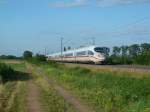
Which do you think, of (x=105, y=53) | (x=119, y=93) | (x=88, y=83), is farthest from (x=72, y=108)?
(x=105, y=53)

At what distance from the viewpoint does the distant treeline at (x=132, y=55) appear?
7481 cm

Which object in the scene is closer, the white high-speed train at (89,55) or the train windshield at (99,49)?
the white high-speed train at (89,55)

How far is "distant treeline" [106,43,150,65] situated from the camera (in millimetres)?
74812

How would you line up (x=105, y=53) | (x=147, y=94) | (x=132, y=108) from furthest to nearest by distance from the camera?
(x=105, y=53)
(x=147, y=94)
(x=132, y=108)

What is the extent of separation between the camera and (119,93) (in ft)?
69.0

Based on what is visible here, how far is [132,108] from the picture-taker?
17.0 m

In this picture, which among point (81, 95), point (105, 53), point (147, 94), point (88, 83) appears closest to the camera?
point (147, 94)

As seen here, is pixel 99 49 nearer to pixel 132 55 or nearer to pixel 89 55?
pixel 89 55

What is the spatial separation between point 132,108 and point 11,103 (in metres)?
5.74

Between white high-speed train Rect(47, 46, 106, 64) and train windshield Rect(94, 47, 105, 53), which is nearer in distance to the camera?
white high-speed train Rect(47, 46, 106, 64)

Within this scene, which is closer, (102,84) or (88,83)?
(102,84)

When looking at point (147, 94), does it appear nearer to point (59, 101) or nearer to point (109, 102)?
point (109, 102)

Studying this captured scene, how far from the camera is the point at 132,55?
323 feet

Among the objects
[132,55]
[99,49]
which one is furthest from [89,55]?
[132,55]
